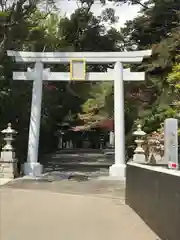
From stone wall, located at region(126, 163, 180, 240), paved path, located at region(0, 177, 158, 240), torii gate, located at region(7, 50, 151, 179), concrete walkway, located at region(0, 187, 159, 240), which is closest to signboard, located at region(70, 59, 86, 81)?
torii gate, located at region(7, 50, 151, 179)

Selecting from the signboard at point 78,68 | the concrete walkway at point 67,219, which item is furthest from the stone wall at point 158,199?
the signboard at point 78,68

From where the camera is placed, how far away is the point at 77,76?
2117 cm

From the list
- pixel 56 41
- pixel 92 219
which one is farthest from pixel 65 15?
pixel 92 219

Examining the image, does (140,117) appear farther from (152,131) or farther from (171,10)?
(171,10)

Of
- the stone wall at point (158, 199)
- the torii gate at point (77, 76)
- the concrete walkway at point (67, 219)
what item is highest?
the torii gate at point (77, 76)

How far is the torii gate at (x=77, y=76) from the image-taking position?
68.1ft

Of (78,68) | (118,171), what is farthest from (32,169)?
(78,68)

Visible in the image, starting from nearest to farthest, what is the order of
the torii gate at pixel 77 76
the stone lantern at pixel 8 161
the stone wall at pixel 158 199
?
the stone wall at pixel 158 199, the stone lantern at pixel 8 161, the torii gate at pixel 77 76

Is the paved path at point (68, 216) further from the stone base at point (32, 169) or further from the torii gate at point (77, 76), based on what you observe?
the torii gate at point (77, 76)

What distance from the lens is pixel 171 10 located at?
2695 centimetres

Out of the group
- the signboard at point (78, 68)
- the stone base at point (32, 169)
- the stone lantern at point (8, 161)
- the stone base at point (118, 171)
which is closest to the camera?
the stone lantern at point (8, 161)

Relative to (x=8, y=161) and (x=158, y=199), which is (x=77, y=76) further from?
(x=158, y=199)

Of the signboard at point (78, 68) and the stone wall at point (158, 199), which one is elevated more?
the signboard at point (78, 68)

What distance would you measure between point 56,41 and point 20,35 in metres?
8.79
